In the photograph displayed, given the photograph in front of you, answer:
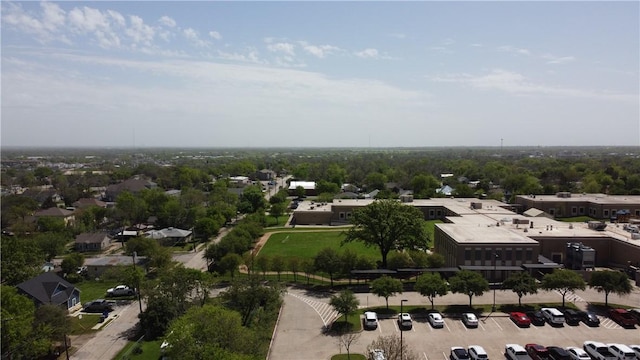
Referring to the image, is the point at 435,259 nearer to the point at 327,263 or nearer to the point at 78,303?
the point at 327,263

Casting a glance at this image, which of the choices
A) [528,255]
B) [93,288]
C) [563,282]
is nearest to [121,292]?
[93,288]

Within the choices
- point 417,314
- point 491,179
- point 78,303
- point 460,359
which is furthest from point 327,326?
point 491,179

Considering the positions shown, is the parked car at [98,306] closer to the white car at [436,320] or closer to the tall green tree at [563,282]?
the white car at [436,320]

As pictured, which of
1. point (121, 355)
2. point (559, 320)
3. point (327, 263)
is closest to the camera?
point (121, 355)

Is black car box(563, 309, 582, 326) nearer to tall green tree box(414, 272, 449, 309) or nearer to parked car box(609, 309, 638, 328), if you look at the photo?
parked car box(609, 309, 638, 328)

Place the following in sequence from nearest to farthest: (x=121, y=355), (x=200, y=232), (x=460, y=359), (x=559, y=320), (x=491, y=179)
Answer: (x=460, y=359) → (x=121, y=355) → (x=559, y=320) → (x=200, y=232) → (x=491, y=179)

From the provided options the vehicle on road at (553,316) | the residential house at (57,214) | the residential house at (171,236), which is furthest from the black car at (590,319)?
the residential house at (57,214)
